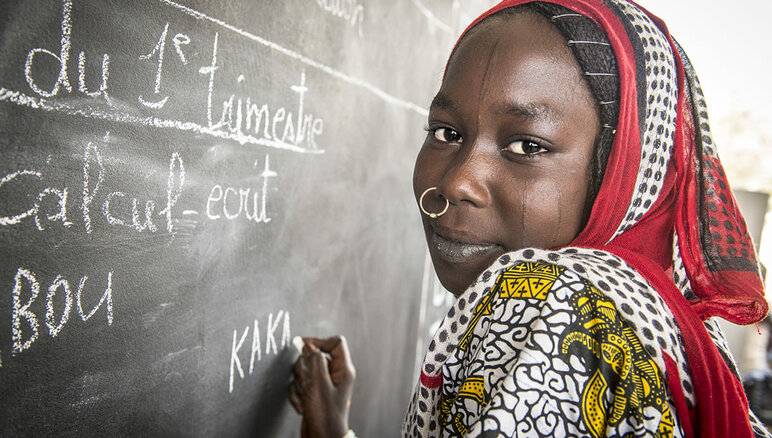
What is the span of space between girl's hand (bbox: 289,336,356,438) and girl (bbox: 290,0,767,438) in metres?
0.55

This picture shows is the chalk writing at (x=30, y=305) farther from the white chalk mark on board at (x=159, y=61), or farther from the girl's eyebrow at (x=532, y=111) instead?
the girl's eyebrow at (x=532, y=111)

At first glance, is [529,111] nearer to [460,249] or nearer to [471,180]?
[471,180]

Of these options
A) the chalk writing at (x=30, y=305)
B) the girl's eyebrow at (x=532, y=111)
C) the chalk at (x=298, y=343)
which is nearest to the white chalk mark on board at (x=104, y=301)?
the chalk writing at (x=30, y=305)

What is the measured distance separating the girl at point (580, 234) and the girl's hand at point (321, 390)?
0.55 m

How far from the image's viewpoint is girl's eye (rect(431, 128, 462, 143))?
87 cm

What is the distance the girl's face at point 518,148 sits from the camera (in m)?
0.75

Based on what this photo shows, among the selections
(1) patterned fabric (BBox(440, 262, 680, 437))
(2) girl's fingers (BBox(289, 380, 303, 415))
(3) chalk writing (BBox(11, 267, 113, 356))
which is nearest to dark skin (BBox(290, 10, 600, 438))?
(1) patterned fabric (BBox(440, 262, 680, 437))

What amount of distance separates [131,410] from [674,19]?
3.82 meters

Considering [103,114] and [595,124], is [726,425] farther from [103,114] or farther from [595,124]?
[103,114]

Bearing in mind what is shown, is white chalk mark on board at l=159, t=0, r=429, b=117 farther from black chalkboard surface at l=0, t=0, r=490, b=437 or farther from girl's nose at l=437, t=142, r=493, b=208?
girl's nose at l=437, t=142, r=493, b=208

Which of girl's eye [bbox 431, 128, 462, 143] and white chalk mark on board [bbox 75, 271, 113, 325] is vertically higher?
girl's eye [bbox 431, 128, 462, 143]

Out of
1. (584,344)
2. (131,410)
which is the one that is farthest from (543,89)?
(131,410)

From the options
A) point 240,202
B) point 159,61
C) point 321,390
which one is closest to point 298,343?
point 321,390

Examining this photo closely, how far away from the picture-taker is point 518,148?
2.50 feet
